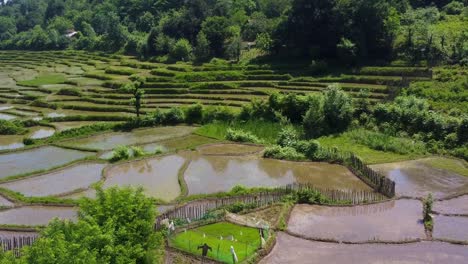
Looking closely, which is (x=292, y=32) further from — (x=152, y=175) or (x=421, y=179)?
(x=421, y=179)

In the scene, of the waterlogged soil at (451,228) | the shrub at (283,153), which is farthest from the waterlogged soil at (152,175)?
the waterlogged soil at (451,228)

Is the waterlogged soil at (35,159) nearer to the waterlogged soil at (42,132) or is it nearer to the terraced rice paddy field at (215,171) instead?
the terraced rice paddy field at (215,171)

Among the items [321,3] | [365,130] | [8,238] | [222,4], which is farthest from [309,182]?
[222,4]

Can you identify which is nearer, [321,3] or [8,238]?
[8,238]

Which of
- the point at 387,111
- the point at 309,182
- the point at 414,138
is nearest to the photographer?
the point at 309,182

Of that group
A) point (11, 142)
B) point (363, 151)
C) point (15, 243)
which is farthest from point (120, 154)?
point (363, 151)

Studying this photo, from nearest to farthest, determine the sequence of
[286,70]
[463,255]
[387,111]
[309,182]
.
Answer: [463,255], [309,182], [387,111], [286,70]

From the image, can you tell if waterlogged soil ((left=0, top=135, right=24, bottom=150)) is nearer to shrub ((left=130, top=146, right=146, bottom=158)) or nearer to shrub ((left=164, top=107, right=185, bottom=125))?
shrub ((left=130, top=146, right=146, bottom=158))

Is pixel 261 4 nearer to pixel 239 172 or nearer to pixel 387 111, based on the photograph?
pixel 387 111
